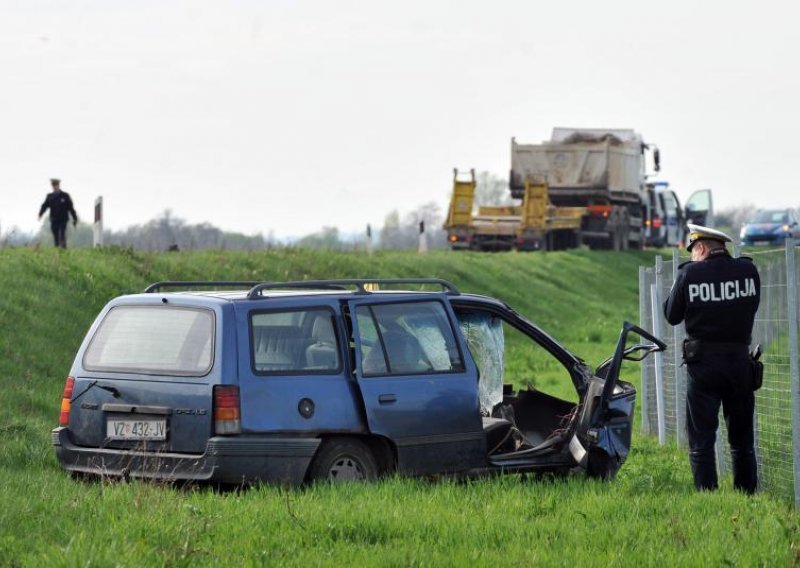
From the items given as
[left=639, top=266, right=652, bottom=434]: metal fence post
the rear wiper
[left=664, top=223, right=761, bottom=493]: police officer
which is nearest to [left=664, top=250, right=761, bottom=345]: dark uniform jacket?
[left=664, top=223, right=761, bottom=493]: police officer

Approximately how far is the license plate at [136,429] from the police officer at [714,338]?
3274mm

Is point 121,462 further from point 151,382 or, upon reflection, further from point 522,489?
point 522,489

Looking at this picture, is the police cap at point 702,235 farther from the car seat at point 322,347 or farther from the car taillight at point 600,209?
the car taillight at point 600,209

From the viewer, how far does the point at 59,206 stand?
29078 millimetres

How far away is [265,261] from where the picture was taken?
2656cm

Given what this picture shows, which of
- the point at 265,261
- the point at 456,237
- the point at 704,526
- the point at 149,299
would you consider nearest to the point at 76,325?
the point at 265,261

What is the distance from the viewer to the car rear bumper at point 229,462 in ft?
29.6

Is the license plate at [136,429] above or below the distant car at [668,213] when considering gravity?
below

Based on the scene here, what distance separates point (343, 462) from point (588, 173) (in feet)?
113

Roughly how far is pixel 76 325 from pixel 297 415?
10.5 metres

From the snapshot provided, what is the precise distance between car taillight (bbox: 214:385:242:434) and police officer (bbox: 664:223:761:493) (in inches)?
112

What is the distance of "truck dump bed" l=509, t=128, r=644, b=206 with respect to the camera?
43281mm

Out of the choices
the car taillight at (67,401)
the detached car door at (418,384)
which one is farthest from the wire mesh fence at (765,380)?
the car taillight at (67,401)

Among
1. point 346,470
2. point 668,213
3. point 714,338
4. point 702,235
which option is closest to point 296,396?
point 346,470
